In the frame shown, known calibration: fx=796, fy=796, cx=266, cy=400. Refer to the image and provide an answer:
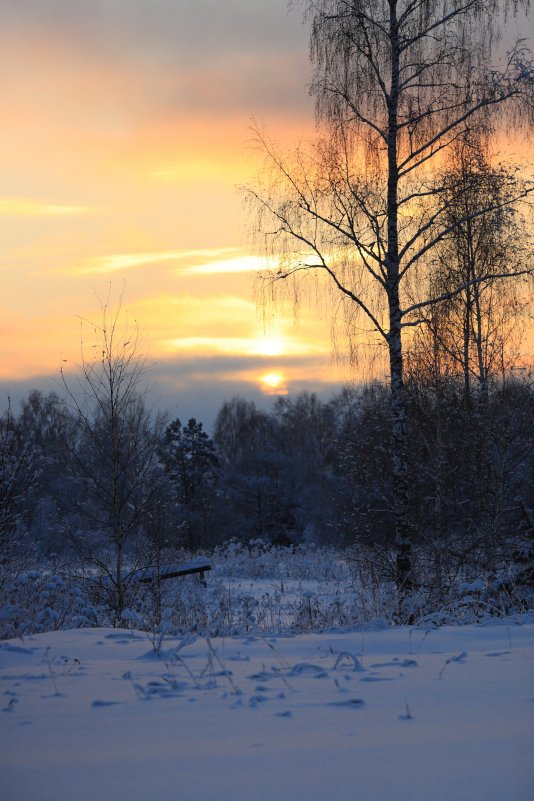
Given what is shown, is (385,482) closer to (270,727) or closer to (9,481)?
(9,481)

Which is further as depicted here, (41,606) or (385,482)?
(385,482)

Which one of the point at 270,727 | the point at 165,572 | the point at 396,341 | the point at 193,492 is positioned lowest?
the point at 193,492

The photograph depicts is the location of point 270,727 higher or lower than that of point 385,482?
higher

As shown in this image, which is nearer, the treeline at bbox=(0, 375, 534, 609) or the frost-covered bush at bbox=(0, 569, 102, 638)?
the frost-covered bush at bbox=(0, 569, 102, 638)

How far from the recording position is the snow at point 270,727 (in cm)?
225

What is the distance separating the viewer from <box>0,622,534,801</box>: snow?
2.25 meters

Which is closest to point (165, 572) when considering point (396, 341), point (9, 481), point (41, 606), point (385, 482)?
point (41, 606)

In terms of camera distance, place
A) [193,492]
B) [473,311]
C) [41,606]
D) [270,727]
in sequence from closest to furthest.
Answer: [270,727] < [41,606] < [473,311] < [193,492]

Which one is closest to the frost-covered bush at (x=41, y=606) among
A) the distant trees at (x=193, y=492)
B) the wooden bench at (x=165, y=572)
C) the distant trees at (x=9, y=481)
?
the distant trees at (x=9, y=481)

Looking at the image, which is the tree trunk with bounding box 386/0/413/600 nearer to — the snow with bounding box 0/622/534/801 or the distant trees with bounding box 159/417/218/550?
the snow with bounding box 0/622/534/801

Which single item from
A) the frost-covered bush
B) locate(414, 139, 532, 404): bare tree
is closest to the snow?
the frost-covered bush

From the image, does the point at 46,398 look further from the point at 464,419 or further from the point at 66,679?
the point at 66,679

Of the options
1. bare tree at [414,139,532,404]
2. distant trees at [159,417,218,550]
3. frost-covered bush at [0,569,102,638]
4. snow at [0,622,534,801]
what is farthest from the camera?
distant trees at [159,417,218,550]

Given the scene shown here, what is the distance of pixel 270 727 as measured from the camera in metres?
2.89
